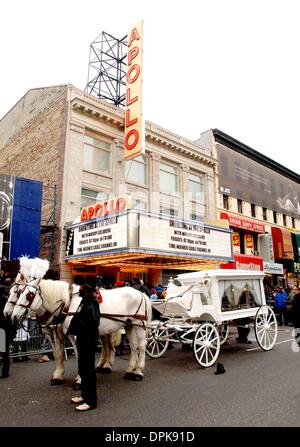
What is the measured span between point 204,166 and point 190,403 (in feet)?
74.7

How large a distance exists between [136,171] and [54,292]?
16.3 m

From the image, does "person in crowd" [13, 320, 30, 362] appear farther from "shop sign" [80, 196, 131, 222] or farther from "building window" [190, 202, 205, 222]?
"building window" [190, 202, 205, 222]

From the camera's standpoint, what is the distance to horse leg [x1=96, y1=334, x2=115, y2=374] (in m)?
7.24

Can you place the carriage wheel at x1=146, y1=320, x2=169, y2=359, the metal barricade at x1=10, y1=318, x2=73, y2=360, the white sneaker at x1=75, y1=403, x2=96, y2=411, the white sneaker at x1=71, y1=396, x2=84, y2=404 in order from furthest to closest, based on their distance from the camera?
the metal barricade at x1=10, y1=318, x2=73, y2=360
the carriage wheel at x1=146, y1=320, x2=169, y2=359
the white sneaker at x1=71, y1=396, x2=84, y2=404
the white sneaker at x1=75, y1=403, x2=96, y2=411

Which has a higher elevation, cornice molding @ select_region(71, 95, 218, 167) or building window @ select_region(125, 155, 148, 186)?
cornice molding @ select_region(71, 95, 218, 167)

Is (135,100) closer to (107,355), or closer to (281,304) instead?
(281,304)

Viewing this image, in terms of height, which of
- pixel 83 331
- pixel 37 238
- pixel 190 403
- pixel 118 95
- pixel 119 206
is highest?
pixel 118 95

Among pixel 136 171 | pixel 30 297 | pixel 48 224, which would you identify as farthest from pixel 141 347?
pixel 136 171

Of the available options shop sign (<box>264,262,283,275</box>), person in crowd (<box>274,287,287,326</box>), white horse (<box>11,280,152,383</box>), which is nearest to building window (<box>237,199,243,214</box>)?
shop sign (<box>264,262,283,275</box>)

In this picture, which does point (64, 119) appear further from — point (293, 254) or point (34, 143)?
point (293, 254)

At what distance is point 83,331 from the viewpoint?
512 centimetres

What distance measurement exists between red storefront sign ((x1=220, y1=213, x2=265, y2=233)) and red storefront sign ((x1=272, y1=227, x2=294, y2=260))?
8.10 feet

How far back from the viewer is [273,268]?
1168 inches

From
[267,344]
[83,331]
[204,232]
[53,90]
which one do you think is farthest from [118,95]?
[83,331]
